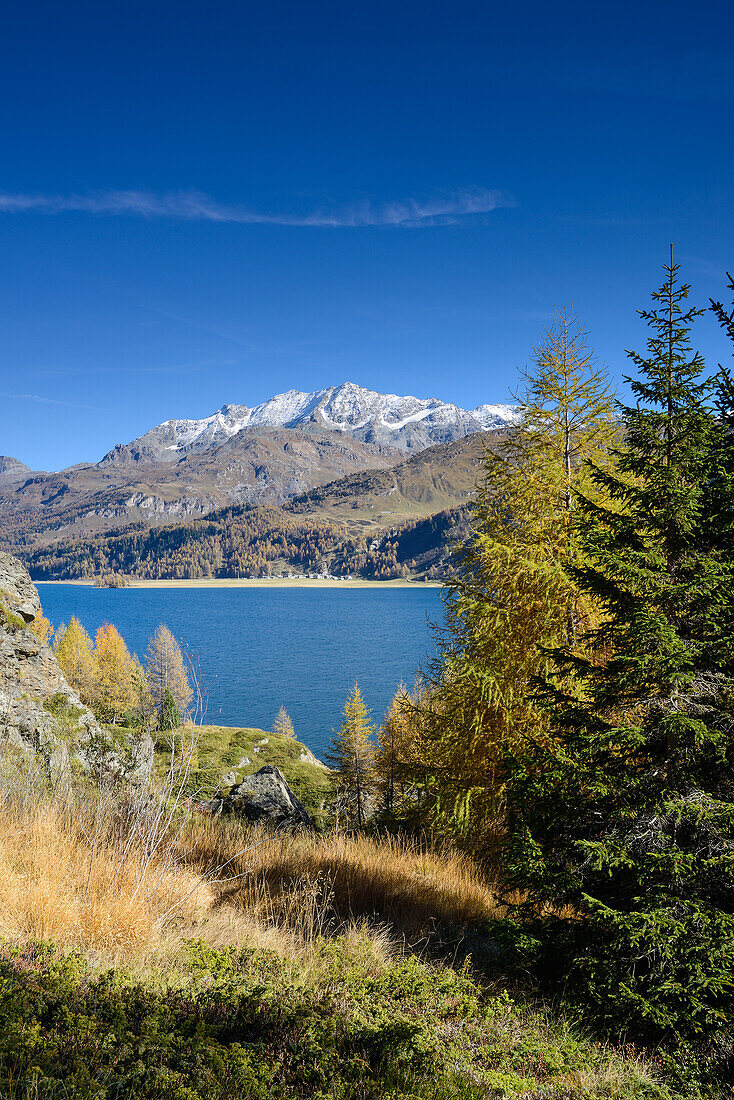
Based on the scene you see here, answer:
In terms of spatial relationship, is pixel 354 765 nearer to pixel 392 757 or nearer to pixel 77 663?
pixel 392 757

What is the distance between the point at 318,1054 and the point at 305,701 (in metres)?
66.8

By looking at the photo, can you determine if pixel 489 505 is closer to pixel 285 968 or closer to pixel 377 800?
pixel 285 968

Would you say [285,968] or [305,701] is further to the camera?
[305,701]

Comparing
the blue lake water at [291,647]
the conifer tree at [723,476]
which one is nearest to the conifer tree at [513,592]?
the conifer tree at [723,476]

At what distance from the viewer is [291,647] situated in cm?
10419

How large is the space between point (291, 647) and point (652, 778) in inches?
4037

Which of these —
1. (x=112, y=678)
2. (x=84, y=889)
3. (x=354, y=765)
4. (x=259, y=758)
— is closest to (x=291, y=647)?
(x=112, y=678)

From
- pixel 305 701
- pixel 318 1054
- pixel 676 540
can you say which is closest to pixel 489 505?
pixel 676 540

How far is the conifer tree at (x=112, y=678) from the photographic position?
5022 centimetres

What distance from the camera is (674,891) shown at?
398 centimetres

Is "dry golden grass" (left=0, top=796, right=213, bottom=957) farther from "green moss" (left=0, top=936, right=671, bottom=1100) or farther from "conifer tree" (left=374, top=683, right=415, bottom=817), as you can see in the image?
"conifer tree" (left=374, top=683, right=415, bottom=817)

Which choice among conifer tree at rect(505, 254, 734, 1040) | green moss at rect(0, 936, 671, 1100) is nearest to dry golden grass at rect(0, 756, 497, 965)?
green moss at rect(0, 936, 671, 1100)

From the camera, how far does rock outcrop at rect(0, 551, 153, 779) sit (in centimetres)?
1014

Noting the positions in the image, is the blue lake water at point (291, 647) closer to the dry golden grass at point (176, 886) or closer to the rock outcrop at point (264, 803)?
the rock outcrop at point (264, 803)
